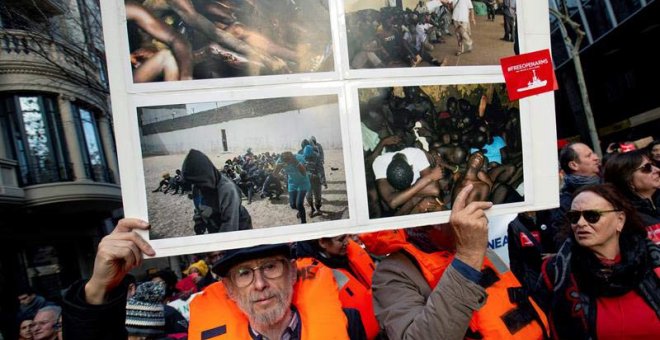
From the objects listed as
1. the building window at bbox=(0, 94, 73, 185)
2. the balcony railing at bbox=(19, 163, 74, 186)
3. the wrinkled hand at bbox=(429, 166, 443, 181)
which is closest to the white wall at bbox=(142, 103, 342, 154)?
the wrinkled hand at bbox=(429, 166, 443, 181)

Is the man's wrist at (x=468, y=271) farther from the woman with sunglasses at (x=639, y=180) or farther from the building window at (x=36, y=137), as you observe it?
the building window at (x=36, y=137)

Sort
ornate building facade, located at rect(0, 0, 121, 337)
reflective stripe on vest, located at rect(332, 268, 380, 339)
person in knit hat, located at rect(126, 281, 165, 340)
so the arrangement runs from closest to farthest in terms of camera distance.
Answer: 1. reflective stripe on vest, located at rect(332, 268, 380, 339)
2. person in knit hat, located at rect(126, 281, 165, 340)
3. ornate building facade, located at rect(0, 0, 121, 337)

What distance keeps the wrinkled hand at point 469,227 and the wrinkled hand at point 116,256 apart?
3.63 feet

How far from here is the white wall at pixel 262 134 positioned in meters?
1.39

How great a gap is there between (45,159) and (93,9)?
10.7 m

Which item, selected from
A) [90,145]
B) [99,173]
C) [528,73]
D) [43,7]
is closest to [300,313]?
[528,73]

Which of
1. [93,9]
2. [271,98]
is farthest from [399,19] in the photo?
[93,9]

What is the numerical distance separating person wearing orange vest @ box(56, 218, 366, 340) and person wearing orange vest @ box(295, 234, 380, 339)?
65 centimetres

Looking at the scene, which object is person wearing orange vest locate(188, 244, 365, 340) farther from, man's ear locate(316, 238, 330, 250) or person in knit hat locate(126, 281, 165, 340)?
person in knit hat locate(126, 281, 165, 340)

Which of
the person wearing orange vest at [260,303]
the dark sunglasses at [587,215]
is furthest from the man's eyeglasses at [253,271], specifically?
the dark sunglasses at [587,215]

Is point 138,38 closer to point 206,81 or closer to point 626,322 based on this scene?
point 206,81

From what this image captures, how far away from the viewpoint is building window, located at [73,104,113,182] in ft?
52.2

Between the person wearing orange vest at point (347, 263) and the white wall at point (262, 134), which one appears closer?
the white wall at point (262, 134)

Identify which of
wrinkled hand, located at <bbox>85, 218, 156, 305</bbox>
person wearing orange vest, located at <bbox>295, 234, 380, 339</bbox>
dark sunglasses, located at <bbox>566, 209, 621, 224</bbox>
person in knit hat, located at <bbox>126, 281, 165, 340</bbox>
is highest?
wrinkled hand, located at <bbox>85, 218, 156, 305</bbox>
